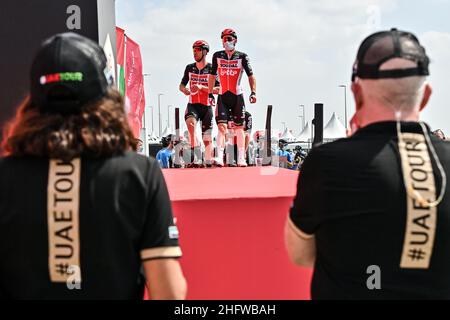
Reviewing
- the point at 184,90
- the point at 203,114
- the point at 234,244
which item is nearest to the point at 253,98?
the point at 203,114

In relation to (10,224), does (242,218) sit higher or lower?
lower

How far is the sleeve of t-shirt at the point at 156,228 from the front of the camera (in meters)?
1.52

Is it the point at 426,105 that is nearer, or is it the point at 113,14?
the point at 426,105

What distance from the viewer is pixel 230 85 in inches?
297

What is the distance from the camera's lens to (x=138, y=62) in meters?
11.2

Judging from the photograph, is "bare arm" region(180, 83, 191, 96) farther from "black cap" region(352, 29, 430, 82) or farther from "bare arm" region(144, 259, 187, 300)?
"bare arm" region(144, 259, 187, 300)

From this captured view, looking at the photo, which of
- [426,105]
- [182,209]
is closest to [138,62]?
[182,209]

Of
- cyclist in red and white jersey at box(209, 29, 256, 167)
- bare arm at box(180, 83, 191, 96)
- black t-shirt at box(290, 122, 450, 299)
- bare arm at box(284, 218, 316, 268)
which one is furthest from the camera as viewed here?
bare arm at box(180, 83, 191, 96)

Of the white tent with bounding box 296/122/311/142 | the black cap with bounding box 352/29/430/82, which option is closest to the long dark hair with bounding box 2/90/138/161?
the black cap with bounding box 352/29/430/82

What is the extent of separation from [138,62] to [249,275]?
926cm

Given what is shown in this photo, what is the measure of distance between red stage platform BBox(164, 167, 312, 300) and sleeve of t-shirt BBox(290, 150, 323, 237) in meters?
1.06

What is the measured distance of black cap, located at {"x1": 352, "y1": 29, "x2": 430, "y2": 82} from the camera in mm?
1662

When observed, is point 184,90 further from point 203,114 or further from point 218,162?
point 218,162
